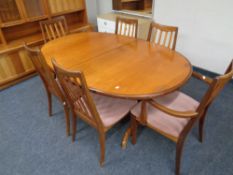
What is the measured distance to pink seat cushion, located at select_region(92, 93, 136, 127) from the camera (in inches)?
56.1

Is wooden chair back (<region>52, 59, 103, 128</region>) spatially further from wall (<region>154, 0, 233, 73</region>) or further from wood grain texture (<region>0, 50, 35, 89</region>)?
wall (<region>154, 0, 233, 73</region>)

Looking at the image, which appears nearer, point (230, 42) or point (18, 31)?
point (230, 42)

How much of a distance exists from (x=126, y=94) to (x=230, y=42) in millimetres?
1963

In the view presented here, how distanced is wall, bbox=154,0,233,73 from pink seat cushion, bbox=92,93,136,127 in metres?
1.73

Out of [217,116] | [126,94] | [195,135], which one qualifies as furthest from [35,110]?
[217,116]

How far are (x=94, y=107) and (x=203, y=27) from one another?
7.04 ft

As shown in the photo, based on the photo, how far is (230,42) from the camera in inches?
91.6

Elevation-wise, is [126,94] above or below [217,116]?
above

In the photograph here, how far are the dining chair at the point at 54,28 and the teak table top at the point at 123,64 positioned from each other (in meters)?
0.39

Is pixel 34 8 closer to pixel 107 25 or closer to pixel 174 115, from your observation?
pixel 107 25

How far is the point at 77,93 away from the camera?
56.4 inches

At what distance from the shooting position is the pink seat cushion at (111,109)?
1.42 m

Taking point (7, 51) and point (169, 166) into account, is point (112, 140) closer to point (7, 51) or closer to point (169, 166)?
point (169, 166)

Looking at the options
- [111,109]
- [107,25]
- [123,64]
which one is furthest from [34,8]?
[111,109]
